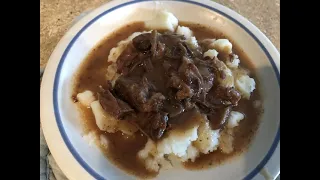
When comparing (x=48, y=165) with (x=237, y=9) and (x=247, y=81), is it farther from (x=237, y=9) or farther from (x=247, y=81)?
(x=237, y=9)

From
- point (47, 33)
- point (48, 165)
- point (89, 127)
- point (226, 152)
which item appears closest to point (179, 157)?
point (226, 152)

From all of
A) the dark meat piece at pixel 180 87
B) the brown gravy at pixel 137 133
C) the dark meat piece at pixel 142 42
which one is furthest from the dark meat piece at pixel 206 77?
the dark meat piece at pixel 142 42

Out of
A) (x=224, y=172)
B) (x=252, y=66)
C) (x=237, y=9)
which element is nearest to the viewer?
(x=224, y=172)

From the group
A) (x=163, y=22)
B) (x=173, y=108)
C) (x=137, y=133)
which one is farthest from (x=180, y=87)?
(x=163, y=22)

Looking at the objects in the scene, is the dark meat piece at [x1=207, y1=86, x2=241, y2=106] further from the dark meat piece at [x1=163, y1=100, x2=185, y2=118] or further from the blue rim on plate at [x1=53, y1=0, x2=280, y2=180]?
the blue rim on plate at [x1=53, y1=0, x2=280, y2=180]

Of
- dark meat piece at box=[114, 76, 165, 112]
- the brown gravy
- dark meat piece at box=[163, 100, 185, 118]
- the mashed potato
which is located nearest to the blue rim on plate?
the brown gravy

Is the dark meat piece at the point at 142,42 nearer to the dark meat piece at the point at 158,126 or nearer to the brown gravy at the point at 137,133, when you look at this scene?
the brown gravy at the point at 137,133
